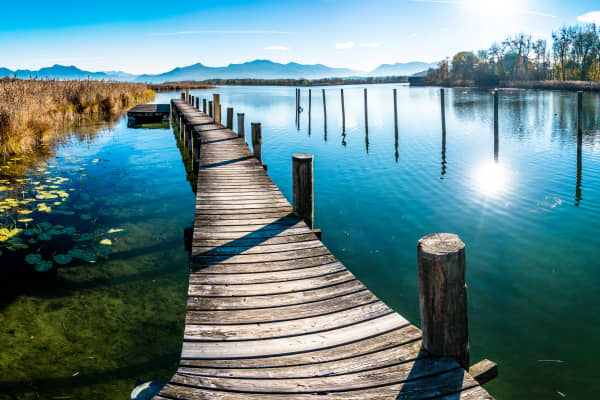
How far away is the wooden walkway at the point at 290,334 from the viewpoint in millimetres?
2471

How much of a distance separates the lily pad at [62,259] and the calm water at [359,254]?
0.42 feet

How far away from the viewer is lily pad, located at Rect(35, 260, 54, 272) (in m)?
5.76

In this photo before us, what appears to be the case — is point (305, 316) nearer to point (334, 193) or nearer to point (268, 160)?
point (334, 193)

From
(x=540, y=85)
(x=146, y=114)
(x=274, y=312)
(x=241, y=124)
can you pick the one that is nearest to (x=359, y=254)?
(x=274, y=312)

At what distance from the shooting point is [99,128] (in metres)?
20.4

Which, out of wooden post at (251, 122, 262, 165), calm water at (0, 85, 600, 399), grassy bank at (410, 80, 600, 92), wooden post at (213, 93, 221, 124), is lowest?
calm water at (0, 85, 600, 399)

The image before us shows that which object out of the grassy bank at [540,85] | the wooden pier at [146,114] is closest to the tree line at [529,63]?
the grassy bank at [540,85]

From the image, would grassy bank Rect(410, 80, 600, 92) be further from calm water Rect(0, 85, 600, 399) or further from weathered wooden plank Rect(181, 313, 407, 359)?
weathered wooden plank Rect(181, 313, 407, 359)

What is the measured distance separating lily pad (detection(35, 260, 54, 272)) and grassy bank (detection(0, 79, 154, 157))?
718cm

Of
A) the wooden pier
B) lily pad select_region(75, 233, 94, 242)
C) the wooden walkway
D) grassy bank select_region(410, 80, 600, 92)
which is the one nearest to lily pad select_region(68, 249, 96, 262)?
lily pad select_region(75, 233, 94, 242)

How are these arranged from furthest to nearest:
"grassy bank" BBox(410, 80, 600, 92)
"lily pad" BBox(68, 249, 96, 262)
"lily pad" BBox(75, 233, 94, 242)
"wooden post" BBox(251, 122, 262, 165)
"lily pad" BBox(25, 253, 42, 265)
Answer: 1. "grassy bank" BBox(410, 80, 600, 92)
2. "wooden post" BBox(251, 122, 262, 165)
3. "lily pad" BBox(75, 233, 94, 242)
4. "lily pad" BBox(68, 249, 96, 262)
5. "lily pad" BBox(25, 253, 42, 265)

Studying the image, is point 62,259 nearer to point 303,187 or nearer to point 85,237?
point 85,237

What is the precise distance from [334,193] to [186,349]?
8.24m

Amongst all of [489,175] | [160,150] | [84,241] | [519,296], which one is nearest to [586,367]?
[519,296]
